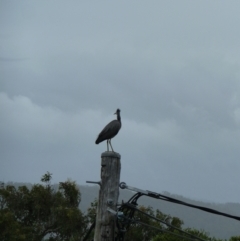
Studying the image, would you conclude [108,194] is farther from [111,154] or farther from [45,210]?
[45,210]

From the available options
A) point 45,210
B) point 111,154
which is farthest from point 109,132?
point 45,210

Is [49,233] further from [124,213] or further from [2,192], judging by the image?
[124,213]

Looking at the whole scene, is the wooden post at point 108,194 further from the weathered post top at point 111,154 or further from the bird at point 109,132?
the bird at point 109,132

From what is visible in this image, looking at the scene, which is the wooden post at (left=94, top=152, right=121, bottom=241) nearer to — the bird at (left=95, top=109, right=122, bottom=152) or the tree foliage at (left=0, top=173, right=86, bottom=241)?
the bird at (left=95, top=109, right=122, bottom=152)

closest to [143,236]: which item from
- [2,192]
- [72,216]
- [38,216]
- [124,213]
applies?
[72,216]

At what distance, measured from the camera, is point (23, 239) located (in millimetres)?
21062

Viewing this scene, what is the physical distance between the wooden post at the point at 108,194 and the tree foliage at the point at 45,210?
1428 centimetres

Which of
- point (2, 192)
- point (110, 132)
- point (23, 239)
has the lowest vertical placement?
point (23, 239)

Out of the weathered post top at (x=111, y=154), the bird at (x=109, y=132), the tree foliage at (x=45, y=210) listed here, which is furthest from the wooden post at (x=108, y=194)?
the tree foliage at (x=45, y=210)

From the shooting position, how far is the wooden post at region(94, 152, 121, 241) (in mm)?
8094

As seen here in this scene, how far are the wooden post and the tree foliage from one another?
14281mm

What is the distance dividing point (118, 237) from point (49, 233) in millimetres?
16288

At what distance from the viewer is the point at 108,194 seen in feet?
26.6

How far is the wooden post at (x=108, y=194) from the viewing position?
809cm
